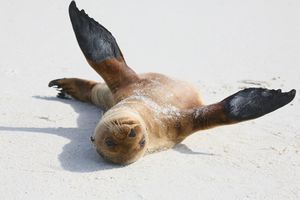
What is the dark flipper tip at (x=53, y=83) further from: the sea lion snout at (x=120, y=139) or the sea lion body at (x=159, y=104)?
the sea lion snout at (x=120, y=139)

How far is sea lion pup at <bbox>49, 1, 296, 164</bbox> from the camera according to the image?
354cm

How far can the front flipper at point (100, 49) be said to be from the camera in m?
4.65

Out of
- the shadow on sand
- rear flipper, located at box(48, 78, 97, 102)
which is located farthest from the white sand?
rear flipper, located at box(48, 78, 97, 102)

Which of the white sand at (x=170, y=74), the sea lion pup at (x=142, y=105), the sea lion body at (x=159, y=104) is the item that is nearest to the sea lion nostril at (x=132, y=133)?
the sea lion pup at (x=142, y=105)

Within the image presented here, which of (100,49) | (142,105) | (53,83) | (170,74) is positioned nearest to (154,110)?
(142,105)

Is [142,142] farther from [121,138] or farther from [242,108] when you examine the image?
[242,108]

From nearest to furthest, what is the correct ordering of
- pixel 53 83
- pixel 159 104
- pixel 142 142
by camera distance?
pixel 142 142
pixel 159 104
pixel 53 83

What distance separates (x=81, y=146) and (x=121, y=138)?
2.01 feet

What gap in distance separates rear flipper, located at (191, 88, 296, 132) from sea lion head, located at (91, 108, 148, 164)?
2.23ft

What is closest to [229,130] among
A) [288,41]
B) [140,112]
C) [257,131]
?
[257,131]

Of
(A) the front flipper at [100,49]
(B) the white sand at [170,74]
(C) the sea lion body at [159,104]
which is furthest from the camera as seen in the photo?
(A) the front flipper at [100,49]

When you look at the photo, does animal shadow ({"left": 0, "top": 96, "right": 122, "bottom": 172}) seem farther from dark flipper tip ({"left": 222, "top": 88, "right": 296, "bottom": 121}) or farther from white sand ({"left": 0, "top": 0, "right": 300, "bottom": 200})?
dark flipper tip ({"left": 222, "top": 88, "right": 296, "bottom": 121})

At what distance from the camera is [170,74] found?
241 inches

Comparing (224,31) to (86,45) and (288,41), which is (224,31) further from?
(86,45)
